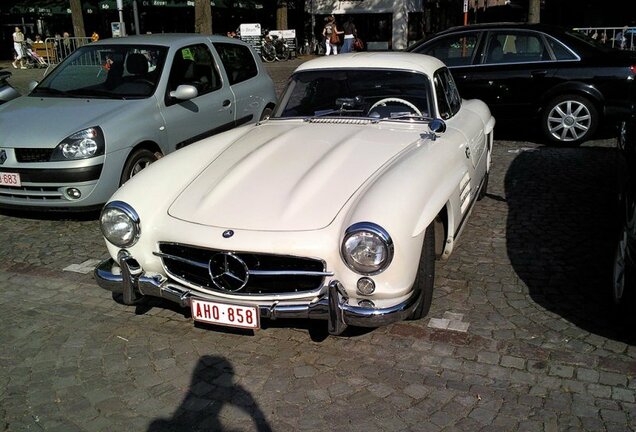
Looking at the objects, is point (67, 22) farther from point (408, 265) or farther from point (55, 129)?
point (408, 265)

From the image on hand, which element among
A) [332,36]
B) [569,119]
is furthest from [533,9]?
[332,36]

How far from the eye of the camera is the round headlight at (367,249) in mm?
3213

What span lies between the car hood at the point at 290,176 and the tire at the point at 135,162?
1.74 m

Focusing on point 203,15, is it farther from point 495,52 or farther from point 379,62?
point 379,62

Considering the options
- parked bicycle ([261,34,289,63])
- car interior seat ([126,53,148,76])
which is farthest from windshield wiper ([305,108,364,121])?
parked bicycle ([261,34,289,63])

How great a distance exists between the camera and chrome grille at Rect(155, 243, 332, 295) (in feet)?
11.0

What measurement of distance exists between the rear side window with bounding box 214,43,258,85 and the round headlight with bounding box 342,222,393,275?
4899 mm

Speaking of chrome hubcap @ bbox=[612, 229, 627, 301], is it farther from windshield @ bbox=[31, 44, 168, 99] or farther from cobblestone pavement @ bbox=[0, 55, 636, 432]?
windshield @ bbox=[31, 44, 168, 99]

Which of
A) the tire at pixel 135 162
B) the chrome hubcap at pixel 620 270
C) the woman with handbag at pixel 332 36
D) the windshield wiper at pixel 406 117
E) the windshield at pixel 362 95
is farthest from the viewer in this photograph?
the woman with handbag at pixel 332 36

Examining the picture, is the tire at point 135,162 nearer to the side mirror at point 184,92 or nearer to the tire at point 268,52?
the side mirror at point 184,92

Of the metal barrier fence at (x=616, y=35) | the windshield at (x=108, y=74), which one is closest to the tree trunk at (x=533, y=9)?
the metal barrier fence at (x=616, y=35)

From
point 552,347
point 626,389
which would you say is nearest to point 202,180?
point 552,347

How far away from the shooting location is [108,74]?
682cm

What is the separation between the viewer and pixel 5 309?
4.41 m
